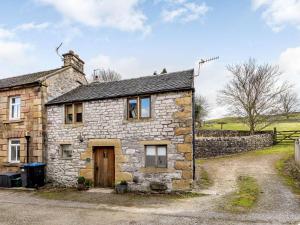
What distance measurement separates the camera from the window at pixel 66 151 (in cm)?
1326

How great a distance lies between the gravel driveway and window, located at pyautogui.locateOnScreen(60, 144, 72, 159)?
2393 millimetres

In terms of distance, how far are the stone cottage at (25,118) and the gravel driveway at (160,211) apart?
2.64 metres

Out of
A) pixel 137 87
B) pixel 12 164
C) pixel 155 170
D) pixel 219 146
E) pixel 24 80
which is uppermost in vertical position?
pixel 24 80

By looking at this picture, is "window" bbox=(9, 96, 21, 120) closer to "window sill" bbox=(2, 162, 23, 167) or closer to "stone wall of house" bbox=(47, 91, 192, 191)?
"stone wall of house" bbox=(47, 91, 192, 191)

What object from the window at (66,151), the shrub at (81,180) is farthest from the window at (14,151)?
the shrub at (81,180)

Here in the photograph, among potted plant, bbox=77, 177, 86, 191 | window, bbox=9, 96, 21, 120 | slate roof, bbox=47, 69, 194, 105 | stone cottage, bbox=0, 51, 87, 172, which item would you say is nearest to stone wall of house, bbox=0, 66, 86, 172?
stone cottage, bbox=0, 51, 87, 172

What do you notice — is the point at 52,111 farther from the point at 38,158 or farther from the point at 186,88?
the point at 186,88

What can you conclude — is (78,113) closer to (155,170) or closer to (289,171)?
(155,170)

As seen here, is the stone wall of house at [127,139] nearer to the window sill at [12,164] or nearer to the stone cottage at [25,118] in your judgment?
the stone cottage at [25,118]

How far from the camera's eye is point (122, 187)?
1129cm

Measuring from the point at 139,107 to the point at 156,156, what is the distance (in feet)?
8.01

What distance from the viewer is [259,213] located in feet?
25.8

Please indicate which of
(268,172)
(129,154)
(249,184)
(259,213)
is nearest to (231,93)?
(268,172)

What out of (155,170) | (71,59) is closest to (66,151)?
(155,170)
